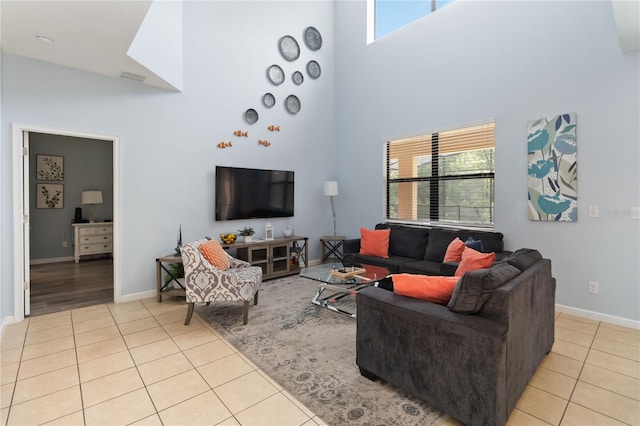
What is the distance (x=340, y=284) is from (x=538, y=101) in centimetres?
314

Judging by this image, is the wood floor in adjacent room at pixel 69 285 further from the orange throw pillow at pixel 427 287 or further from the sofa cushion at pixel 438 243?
the sofa cushion at pixel 438 243

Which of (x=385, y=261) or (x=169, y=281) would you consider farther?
(x=385, y=261)

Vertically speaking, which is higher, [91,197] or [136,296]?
[91,197]

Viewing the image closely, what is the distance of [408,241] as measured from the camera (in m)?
4.66

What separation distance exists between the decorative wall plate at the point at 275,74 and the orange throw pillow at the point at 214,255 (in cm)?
307

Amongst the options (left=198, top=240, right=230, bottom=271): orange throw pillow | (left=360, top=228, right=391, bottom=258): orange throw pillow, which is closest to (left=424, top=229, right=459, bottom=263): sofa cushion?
(left=360, top=228, right=391, bottom=258): orange throw pillow

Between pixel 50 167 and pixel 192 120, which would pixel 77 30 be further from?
pixel 50 167

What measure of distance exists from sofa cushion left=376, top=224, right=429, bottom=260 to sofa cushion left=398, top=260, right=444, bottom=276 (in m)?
0.28

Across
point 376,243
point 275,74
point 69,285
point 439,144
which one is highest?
point 275,74

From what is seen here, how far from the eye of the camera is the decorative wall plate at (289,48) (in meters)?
5.43

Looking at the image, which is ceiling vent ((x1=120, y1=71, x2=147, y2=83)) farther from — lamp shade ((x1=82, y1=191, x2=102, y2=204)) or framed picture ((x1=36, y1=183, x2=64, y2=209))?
framed picture ((x1=36, y1=183, x2=64, y2=209))

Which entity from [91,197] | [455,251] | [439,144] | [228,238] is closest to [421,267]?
[455,251]

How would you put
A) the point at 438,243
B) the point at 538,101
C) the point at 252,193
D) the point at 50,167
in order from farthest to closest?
the point at 50,167 → the point at 252,193 → the point at 438,243 → the point at 538,101

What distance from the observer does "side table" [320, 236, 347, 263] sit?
5832mm
